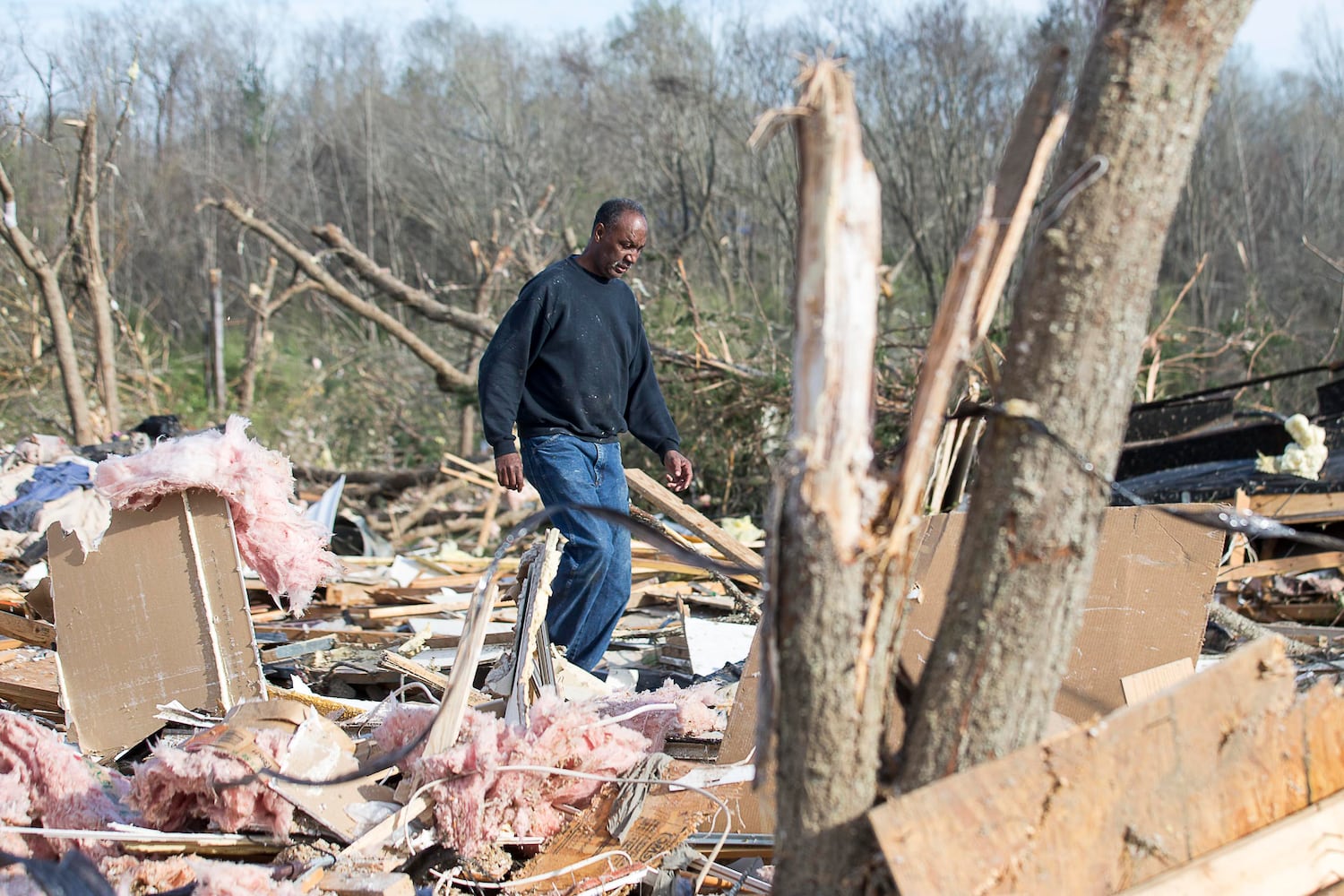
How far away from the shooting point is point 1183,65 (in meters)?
1.58

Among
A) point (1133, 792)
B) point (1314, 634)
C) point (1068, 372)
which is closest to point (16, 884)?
point (1133, 792)

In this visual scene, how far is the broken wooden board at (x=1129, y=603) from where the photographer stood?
3172 millimetres

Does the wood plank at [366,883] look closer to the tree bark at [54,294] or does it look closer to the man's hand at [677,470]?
the man's hand at [677,470]

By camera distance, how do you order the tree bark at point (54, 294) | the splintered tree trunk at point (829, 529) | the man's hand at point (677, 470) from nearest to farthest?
the splintered tree trunk at point (829, 529), the man's hand at point (677, 470), the tree bark at point (54, 294)

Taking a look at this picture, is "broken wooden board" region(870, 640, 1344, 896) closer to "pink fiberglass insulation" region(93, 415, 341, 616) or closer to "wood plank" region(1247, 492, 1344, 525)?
"pink fiberglass insulation" region(93, 415, 341, 616)

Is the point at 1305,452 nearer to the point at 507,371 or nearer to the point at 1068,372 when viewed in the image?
the point at 507,371

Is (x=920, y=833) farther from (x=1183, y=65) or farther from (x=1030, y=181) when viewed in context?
(x=1183, y=65)

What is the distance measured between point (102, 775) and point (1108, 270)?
292 centimetres

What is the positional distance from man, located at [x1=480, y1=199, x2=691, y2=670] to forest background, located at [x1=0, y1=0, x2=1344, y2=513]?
4.21 metres

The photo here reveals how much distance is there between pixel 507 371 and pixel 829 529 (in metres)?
2.69

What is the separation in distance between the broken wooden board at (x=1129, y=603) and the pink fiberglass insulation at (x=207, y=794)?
175 centimetres

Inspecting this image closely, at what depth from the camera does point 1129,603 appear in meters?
3.29

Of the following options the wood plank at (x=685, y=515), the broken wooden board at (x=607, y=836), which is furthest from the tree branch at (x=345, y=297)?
the broken wooden board at (x=607, y=836)

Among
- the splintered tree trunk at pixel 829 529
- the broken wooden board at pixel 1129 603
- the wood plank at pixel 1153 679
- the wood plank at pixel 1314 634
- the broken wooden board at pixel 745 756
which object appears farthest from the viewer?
the wood plank at pixel 1314 634
